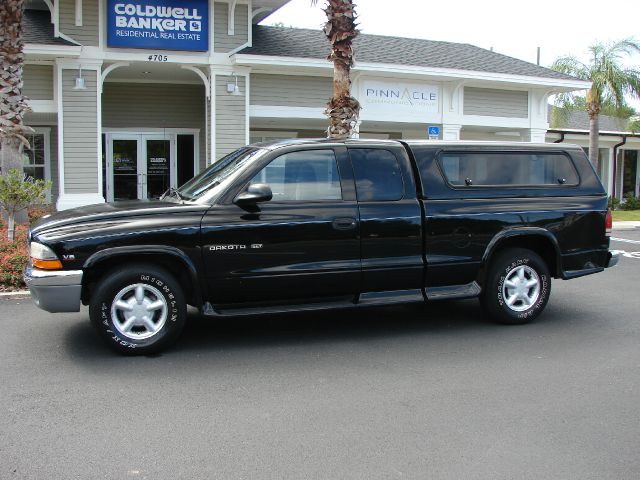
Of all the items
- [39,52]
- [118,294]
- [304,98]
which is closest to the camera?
[118,294]

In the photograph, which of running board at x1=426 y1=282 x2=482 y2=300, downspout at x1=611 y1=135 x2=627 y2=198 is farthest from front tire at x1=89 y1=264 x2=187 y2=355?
downspout at x1=611 y1=135 x2=627 y2=198

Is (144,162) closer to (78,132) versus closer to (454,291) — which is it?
(78,132)

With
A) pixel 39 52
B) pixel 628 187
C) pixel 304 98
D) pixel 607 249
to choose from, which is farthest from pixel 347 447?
pixel 628 187

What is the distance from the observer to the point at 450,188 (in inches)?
263

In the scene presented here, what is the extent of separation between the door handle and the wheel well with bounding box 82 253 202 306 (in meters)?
→ 1.40

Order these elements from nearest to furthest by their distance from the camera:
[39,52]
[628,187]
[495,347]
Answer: [495,347]
[39,52]
[628,187]

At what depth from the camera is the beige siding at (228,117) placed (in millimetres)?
16062

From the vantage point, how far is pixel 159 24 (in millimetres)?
15336

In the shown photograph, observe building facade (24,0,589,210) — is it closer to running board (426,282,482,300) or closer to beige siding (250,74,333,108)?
beige siding (250,74,333,108)

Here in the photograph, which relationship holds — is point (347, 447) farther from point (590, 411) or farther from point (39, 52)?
point (39, 52)

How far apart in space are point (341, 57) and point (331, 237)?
740 centimetres

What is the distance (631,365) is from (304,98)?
12918 millimetres

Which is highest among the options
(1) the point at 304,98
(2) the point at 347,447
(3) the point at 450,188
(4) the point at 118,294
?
(1) the point at 304,98

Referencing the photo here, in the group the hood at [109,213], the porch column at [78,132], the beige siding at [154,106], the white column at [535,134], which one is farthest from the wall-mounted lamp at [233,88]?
the hood at [109,213]
